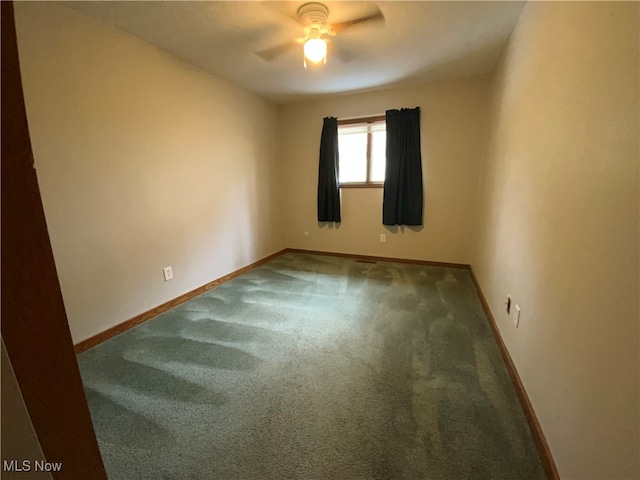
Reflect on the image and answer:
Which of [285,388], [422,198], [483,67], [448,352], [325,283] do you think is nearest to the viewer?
[285,388]

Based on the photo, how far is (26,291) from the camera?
46 centimetres

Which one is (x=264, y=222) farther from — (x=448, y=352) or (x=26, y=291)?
(x=26, y=291)

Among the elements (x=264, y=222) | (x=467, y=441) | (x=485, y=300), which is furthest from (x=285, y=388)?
(x=264, y=222)

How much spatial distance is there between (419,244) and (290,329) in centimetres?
234

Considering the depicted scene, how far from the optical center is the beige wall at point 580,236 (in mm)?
737

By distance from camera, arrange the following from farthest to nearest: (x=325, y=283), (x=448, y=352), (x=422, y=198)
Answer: (x=422, y=198)
(x=325, y=283)
(x=448, y=352)

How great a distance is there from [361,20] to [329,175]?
2.09 meters

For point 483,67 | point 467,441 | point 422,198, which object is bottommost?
point 467,441

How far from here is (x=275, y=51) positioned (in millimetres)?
2396

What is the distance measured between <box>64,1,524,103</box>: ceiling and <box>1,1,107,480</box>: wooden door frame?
187cm

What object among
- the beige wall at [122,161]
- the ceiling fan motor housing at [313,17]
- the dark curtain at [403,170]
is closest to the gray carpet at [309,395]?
the beige wall at [122,161]

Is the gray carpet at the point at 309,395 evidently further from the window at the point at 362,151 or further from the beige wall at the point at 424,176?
the window at the point at 362,151

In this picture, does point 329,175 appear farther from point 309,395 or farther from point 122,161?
point 309,395

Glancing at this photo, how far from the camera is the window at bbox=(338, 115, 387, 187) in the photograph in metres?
3.72
